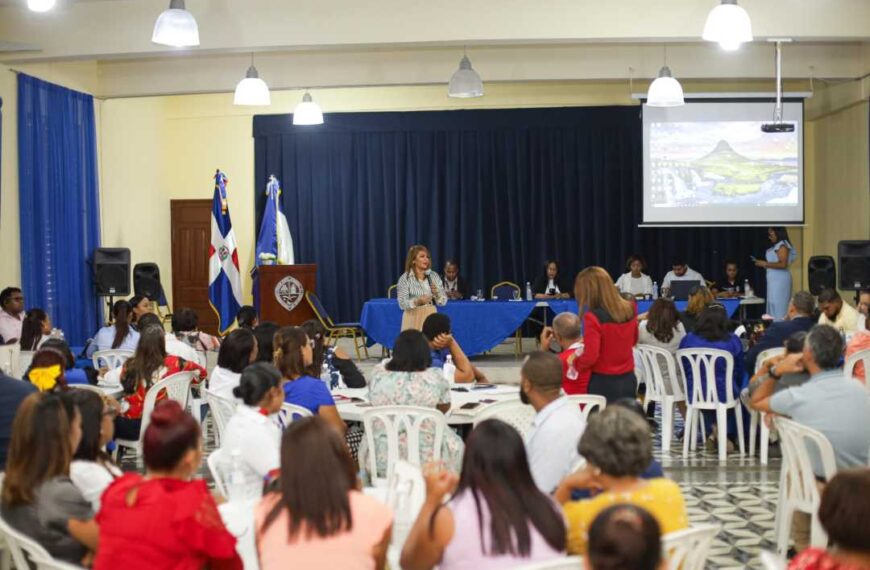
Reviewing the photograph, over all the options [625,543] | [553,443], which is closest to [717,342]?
[553,443]

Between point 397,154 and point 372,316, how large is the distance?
4597 millimetres

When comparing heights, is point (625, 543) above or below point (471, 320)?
above

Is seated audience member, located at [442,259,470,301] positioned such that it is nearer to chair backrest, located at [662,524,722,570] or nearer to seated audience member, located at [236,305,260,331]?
seated audience member, located at [236,305,260,331]

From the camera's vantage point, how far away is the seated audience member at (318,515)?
100 inches

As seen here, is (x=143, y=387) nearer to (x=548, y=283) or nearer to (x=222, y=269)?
(x=222, y=269)

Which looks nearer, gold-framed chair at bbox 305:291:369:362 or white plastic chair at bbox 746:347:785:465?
white plastic chair at bbox 746:347:785:465

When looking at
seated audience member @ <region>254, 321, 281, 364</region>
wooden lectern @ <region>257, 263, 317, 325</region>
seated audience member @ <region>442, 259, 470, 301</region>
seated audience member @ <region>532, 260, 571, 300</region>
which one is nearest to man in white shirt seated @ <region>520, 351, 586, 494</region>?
seated audience member @ <region>254, 321, 281, 364</region>

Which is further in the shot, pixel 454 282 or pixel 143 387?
pixel 454 282

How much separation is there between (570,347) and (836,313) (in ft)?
7.77

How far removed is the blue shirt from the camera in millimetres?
4738

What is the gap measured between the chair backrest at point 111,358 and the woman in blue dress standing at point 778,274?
330 inches

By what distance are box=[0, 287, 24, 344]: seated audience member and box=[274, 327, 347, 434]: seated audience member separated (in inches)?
199

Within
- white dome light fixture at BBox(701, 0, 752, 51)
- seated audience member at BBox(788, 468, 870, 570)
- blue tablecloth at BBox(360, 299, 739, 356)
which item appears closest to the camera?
seated audience member at BBox(788, 468, 870, 570)

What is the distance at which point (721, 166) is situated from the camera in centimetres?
1262
